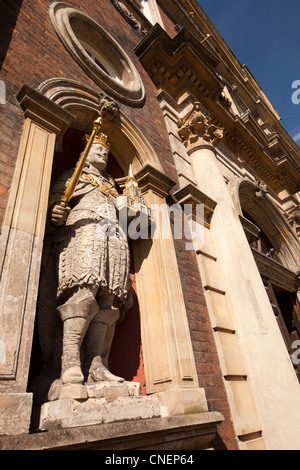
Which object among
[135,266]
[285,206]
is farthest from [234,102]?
[135,266]

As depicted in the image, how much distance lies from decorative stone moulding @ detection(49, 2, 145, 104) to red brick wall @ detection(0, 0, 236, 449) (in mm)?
181

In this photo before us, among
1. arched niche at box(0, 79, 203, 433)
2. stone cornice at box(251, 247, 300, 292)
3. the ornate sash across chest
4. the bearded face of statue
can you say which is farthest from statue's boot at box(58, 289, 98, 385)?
stone cornice at box(251, 247, 300, 292)

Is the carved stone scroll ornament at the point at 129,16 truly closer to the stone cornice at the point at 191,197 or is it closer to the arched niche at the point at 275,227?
the arched niche at the point at 275,227

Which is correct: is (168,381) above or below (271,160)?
below

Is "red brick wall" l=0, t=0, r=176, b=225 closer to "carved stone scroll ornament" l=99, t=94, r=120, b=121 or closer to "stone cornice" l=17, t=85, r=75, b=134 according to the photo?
"stone cornice" l=17, t=85, r=75, b=134

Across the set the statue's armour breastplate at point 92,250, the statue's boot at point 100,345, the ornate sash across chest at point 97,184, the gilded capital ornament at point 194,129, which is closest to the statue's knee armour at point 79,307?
the statue's armour breastplate at point 92,250

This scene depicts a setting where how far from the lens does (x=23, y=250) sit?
238 cm

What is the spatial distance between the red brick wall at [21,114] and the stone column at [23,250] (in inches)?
5.2

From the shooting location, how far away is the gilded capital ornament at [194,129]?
6605mm

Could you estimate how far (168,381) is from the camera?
10.4ft

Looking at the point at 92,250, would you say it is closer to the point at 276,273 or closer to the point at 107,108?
the point at 107,108

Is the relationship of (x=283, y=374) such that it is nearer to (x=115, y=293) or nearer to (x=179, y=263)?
(x=179, y=263)

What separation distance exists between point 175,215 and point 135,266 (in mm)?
1195

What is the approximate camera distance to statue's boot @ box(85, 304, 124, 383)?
2637mm
